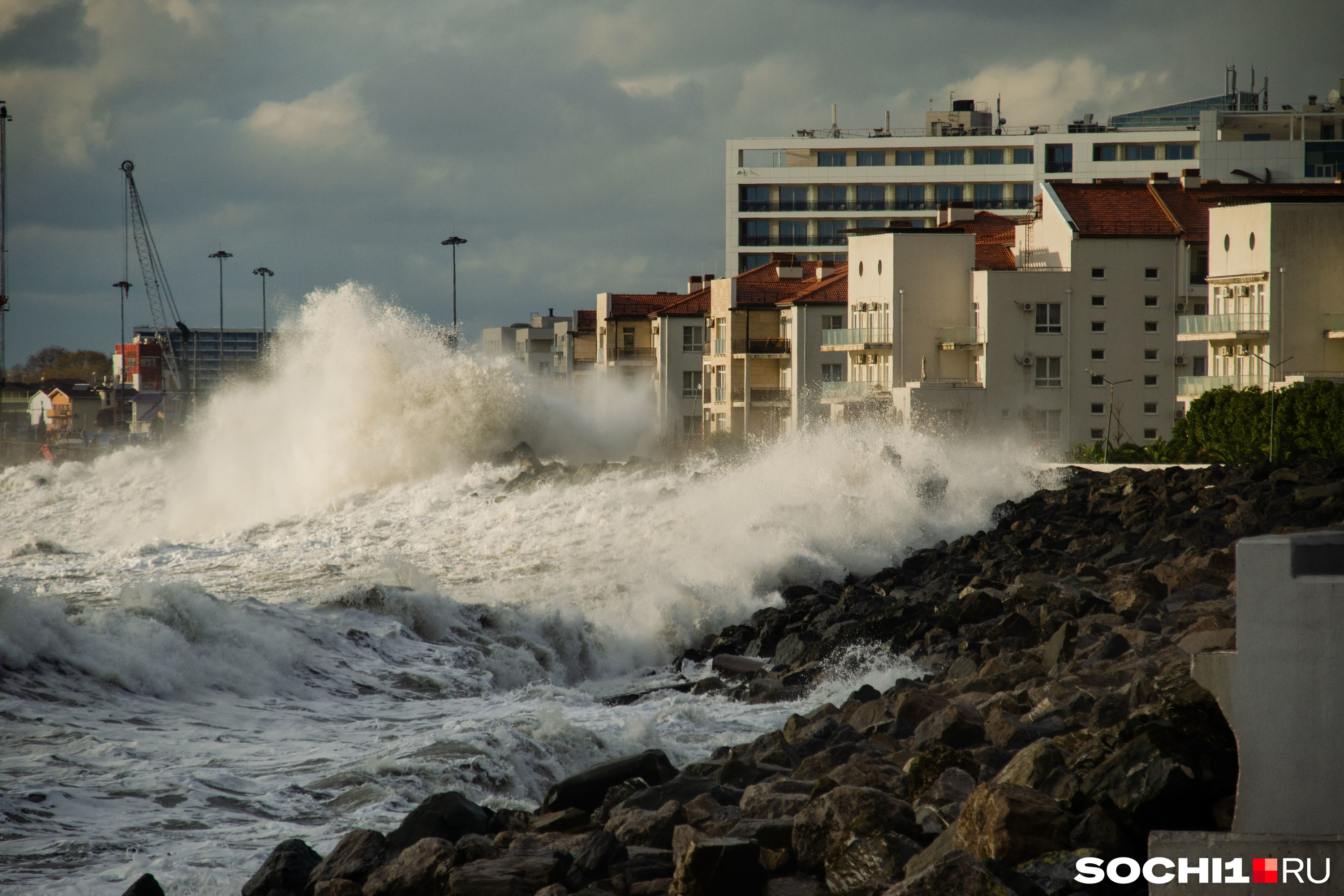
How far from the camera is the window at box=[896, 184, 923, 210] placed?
7725 centimetres

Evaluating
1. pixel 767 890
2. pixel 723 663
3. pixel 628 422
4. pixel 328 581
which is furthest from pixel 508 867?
pixel 628 422

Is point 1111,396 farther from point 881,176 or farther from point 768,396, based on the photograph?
point 881,176

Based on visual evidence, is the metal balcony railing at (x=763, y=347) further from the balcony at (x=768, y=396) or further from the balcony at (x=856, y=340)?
the balcony at (x=856, y=340)

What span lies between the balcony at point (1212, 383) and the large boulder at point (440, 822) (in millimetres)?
35539

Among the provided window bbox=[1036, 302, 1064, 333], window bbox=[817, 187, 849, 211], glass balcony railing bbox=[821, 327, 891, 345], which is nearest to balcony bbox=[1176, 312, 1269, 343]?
window bbox=[1036, 302, 1064, 333]

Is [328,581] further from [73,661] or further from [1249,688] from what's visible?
[1249,688]

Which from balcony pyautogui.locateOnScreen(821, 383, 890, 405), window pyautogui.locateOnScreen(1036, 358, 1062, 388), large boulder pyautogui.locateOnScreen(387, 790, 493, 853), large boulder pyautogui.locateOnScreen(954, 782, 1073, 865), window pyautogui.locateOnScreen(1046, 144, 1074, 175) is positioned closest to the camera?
large boulder pyautogui.locateOnScreen(954, 782, 1073, 865)

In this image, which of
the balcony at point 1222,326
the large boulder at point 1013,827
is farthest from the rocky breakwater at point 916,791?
the balcony at point 1222,326

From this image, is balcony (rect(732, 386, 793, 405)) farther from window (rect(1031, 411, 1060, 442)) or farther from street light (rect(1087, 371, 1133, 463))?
street light (rect(1087, 371, 1133, 463))

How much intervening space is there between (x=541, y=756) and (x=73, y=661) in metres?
5.73

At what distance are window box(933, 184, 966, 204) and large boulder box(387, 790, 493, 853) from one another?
72989 mm

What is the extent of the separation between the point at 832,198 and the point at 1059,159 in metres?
13.4

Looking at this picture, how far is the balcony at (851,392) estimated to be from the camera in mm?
49438

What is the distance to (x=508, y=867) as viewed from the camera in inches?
298
